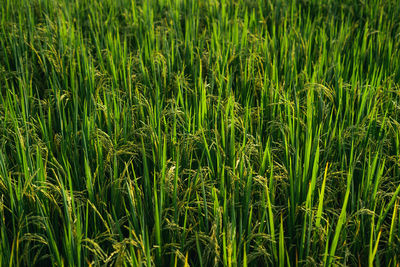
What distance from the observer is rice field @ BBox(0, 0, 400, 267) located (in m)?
1.40

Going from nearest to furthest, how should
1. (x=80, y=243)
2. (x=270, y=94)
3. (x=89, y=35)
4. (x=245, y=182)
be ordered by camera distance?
1. (x=80, y=243)
2. (x=245, y=182)
3. (x=270, y=94)
4. (x=89, y=35)

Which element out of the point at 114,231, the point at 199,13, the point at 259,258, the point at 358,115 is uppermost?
the point at 199,13

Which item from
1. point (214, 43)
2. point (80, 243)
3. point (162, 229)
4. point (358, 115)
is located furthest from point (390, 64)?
point (80, 243)

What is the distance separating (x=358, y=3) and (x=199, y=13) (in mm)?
1364

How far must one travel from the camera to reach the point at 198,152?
1.89 metres

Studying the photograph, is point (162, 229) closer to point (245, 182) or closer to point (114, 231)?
point (114, 231)

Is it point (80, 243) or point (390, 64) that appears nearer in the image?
point (80, 243)

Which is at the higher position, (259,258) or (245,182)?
(245,182)

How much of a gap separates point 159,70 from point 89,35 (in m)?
0.82

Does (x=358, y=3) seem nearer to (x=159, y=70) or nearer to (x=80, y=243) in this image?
(x=159, y=70)

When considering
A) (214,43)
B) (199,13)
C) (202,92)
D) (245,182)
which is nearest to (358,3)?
(199,13)

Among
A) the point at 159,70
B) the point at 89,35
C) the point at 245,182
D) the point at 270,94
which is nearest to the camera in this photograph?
the point at 245,182

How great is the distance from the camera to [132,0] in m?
3.41

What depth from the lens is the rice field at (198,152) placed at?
140 centimetres
